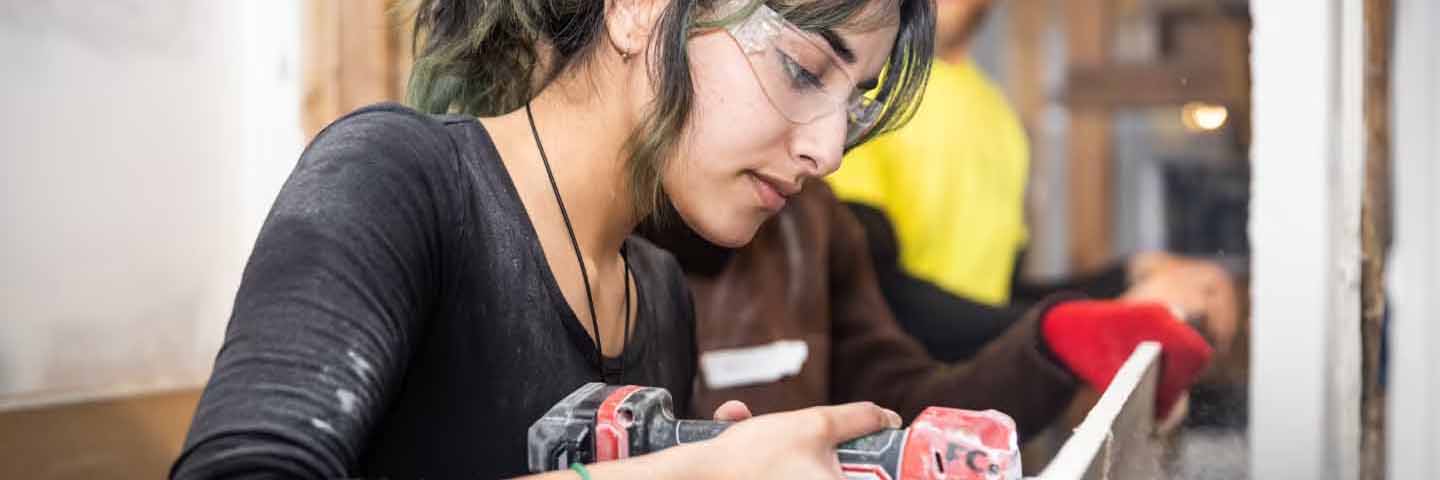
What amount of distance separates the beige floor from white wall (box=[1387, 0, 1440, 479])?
56.5 inches

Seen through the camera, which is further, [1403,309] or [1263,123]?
[1403,309]

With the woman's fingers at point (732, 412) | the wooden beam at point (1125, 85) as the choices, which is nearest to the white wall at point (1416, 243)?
the woman's fingers at point (732, 412)

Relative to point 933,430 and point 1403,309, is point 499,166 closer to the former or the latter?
point 933,430

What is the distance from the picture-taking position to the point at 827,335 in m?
1.61

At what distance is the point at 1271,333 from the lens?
1.09m

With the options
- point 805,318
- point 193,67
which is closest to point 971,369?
point 805,318

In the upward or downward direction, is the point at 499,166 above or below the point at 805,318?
above

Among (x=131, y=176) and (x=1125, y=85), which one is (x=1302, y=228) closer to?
(x=131, y=176)

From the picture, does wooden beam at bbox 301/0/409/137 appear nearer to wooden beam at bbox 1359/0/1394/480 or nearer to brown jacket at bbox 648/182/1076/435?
brown jacket at bbox 648/182/1076/435

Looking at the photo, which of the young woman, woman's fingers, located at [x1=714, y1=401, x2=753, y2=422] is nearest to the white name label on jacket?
the young woman

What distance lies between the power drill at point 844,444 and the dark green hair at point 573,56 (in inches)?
7.4

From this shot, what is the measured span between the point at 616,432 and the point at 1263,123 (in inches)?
25.5

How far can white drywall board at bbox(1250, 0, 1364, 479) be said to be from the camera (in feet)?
3.48

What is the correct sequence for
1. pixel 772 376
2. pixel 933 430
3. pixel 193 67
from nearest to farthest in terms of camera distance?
pixel 933 430, pixel 772 376, pixel 193 67
